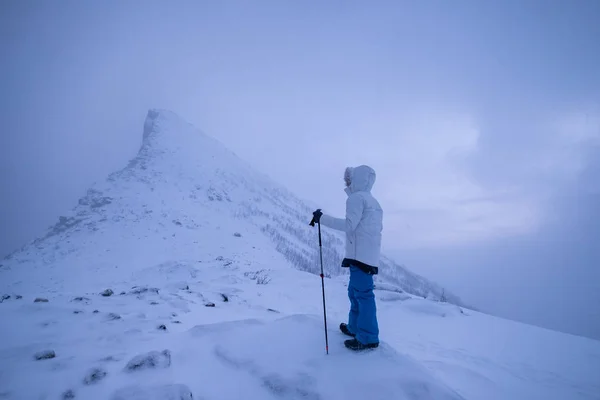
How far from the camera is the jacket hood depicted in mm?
3990

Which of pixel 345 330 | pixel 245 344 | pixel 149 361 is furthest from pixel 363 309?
pixel 149 361

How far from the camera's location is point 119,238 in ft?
53.3

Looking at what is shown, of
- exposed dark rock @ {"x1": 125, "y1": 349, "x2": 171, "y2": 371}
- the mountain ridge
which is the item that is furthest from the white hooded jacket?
the mountain ridge

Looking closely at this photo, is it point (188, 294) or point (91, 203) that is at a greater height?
point (91, 203)

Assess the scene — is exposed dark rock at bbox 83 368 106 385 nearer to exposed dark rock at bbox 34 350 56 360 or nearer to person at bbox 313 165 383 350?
exposed dark rock at bbox 34 350 56 360

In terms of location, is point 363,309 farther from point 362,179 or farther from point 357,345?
point 362,179

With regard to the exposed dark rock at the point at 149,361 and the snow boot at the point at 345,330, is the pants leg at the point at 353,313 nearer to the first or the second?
the snow boot at the point at 345,330

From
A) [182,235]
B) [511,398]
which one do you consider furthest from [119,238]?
[511,398]

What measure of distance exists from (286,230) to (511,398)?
77.1 feet

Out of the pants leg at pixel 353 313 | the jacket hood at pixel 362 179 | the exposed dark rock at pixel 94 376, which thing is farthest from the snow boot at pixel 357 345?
the exposed dark rock at pixel 94 376

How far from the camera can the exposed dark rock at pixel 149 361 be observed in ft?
9.37

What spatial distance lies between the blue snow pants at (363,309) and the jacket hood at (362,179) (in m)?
1.15

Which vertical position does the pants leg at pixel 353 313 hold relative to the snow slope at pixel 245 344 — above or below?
above

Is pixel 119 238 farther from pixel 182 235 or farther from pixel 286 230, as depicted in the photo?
pixel 286 230
